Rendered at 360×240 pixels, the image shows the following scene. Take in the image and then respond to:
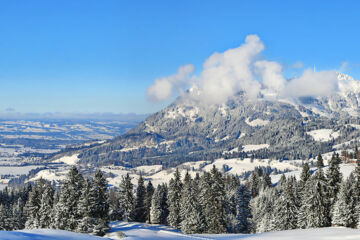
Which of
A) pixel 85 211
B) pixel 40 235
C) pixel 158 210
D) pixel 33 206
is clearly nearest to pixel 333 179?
pixel 158 210

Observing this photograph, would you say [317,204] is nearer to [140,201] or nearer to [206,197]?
[206,197]

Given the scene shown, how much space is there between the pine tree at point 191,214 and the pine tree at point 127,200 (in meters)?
25.5

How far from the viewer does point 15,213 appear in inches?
3868

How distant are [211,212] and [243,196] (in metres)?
17.6

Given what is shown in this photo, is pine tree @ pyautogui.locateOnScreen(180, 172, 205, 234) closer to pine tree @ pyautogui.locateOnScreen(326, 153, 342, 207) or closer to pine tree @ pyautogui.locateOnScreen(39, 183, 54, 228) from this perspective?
pine tree @ pyautogui.locateOnScreen(326, 153, 342, 207)

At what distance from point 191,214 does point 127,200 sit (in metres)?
29.5

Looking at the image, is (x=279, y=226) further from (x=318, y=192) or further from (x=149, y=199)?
(x=149, y=199)

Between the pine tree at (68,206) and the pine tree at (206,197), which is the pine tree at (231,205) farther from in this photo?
the pine tree at (68,206)

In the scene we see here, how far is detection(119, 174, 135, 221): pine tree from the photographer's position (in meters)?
99.5

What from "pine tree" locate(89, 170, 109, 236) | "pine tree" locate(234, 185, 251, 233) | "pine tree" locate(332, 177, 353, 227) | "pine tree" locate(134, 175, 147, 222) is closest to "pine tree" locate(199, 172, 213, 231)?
"pine tree" locate(234, 185, 251, 233)

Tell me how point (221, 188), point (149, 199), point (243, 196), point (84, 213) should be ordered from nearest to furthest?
point (84, 213) < point (221, 188) < point (243, 196) < point (149, 199)

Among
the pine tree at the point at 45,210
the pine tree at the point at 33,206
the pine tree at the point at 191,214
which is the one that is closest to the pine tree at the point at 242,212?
the pine tree at the point at 191,214

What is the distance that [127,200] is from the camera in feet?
331

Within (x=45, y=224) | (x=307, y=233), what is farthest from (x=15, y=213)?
(x=307, y=233)
